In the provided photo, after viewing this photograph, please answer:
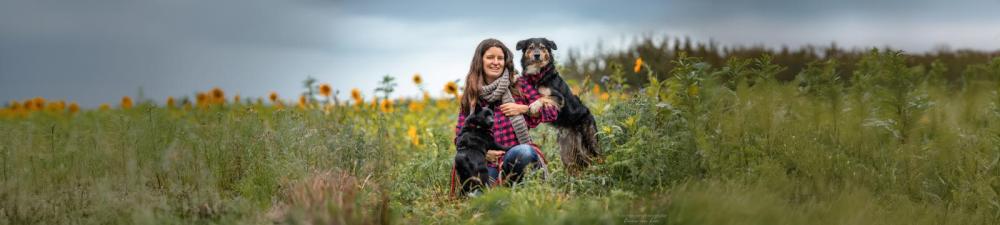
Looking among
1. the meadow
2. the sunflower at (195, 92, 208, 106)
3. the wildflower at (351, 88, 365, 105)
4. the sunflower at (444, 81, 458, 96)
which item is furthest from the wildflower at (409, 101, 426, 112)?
the meadow

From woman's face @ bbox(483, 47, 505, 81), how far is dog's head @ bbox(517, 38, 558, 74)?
0.13 meters

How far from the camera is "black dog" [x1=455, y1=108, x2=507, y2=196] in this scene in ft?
16.0

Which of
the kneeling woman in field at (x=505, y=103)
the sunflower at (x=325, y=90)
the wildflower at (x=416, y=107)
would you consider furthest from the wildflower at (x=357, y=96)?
the kneeling woman in field at (x=505, y=103)

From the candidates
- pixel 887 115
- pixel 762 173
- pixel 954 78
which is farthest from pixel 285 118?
pixel 954 78

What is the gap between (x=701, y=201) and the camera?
395 cm

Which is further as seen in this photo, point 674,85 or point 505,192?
point 674,85

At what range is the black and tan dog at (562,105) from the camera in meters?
4.87

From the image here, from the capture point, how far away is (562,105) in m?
4.94

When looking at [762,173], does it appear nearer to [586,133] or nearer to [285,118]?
[586,133]

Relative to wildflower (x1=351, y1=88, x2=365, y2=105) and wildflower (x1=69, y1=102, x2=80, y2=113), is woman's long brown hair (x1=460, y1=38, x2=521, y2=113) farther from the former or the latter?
wildflower (x1=69, y1=102, x2=80, y2=113)

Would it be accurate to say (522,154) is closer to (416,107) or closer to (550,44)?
(550,44)

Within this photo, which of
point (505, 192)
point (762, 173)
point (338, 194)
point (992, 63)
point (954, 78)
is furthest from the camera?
point (954, 78)

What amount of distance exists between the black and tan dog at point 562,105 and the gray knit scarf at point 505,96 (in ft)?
0.37

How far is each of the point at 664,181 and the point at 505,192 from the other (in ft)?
3.53
